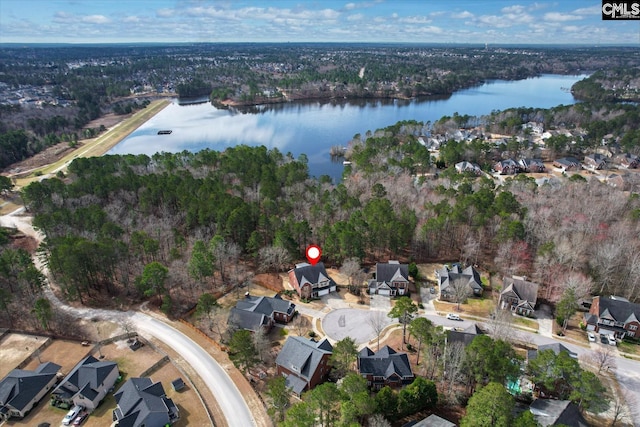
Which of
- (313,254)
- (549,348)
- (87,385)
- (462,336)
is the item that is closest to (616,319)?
(549,348)

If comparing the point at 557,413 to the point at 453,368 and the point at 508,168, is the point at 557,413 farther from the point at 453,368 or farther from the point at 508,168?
the point at 508,168

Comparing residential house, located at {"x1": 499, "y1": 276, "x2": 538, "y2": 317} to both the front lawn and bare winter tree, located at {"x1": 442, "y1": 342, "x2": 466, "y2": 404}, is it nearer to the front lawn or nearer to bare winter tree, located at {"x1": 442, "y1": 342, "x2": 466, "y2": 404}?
the front lawn

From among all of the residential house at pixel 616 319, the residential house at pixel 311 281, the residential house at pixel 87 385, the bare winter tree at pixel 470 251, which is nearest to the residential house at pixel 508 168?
the bare winter tree at pixel 470 251

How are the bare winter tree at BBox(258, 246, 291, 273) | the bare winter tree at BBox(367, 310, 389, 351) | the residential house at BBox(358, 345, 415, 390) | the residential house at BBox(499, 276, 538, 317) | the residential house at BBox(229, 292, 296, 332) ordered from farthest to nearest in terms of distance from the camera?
the bare winter tree at BBox(258, 246, 291, 273)
the residential house at BBox(499, 276, 538, 317)
the residential house at BBox(229, 292, 296, 332)
the bare winter tree at BBox(367, 310, 389, 351)
the residential house at BBox(358, 345, 415, 390)

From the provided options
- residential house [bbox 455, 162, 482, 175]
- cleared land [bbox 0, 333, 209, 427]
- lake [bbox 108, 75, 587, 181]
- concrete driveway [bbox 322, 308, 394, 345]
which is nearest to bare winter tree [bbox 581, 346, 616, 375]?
concrete driveway [bbox 322, 308, 394, 345]

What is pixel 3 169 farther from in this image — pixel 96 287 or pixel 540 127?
pixel 540 127

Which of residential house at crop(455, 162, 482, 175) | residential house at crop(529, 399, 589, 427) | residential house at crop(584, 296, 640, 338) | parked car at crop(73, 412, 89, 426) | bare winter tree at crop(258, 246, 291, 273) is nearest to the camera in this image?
residential house at crop(529, 399, 589, 427)
